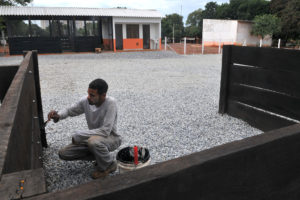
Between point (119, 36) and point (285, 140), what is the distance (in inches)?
980

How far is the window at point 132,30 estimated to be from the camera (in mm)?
23959

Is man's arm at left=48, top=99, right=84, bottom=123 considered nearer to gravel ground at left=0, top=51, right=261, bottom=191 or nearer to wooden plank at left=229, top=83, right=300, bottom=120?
gravel ground at left=0, top=51, right=261, bottom=191

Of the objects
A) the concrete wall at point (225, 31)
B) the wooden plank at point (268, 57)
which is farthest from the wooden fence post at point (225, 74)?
the concrete wall at point (225, 31)

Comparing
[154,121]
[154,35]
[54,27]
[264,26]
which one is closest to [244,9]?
[264,26]

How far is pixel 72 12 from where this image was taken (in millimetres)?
21594

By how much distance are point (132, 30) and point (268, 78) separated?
20987mm

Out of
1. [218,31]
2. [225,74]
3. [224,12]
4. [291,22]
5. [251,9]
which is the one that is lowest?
[225,74]

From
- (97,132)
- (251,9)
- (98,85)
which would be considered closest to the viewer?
(98,85)

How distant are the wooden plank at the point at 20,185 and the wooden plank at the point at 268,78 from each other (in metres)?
4.18

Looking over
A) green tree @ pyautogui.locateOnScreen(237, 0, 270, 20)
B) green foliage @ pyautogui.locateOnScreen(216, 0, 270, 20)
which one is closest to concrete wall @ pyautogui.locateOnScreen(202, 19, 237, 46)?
green foliage @ pyautogui.locateOnScreen(216, 0, 270, 20)

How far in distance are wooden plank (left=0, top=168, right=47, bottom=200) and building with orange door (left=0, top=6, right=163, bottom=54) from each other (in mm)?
22283

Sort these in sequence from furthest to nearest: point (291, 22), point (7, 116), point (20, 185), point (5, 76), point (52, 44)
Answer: point (291, 22) → point (52, 44) → point (5, 76) → point (7, 116) → point (20, 185)

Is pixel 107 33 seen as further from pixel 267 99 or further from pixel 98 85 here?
pixel 98 85

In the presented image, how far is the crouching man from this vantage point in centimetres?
276
